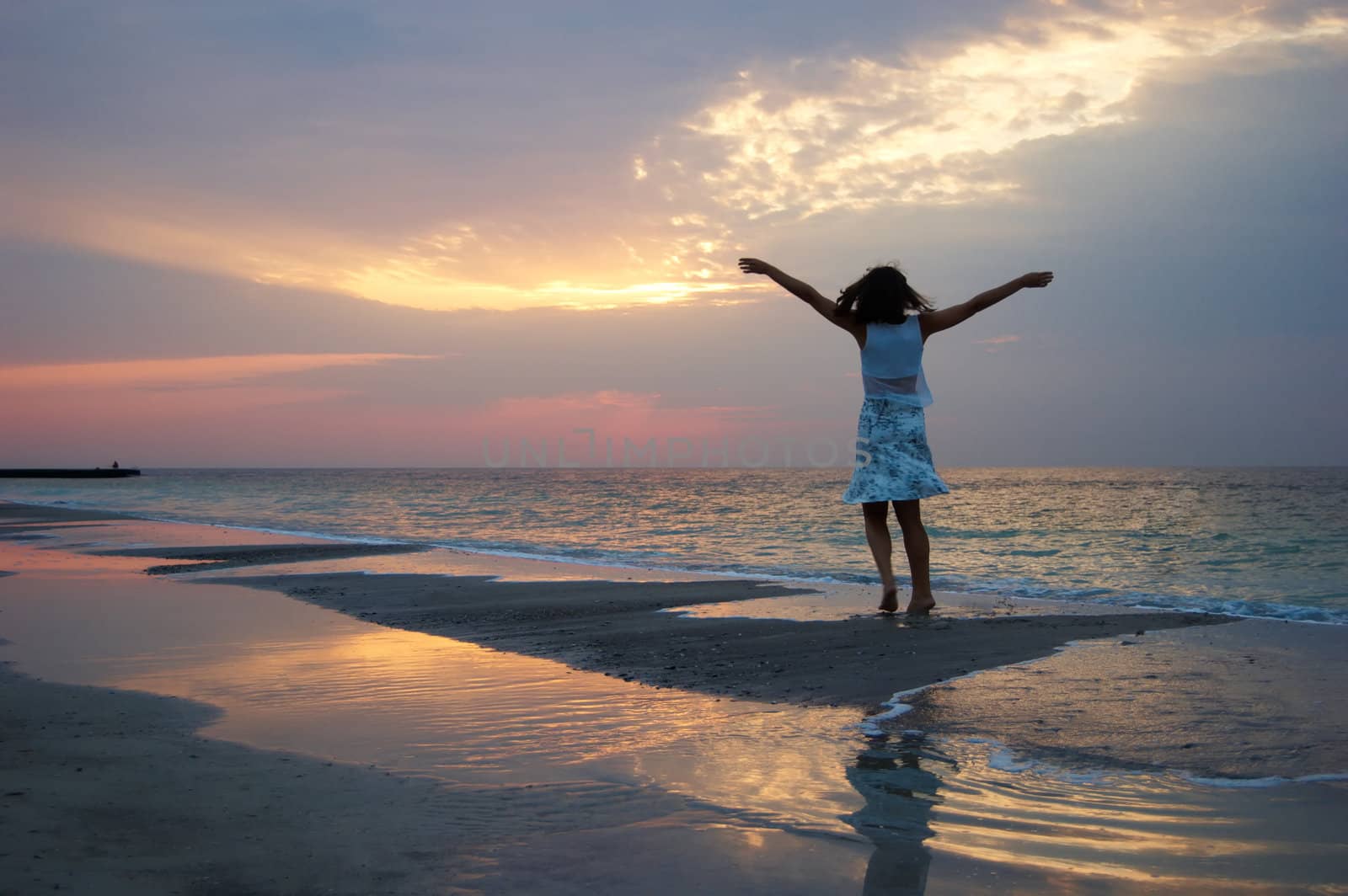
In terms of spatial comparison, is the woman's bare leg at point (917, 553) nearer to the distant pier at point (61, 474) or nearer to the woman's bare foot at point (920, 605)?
the woman's bare foot at point (920, 605)

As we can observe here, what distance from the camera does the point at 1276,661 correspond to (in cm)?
530

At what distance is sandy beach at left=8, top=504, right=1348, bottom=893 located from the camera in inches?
97.6

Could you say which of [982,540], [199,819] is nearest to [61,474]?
[982,540]

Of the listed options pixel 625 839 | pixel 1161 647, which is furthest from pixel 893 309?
pixel 625 839

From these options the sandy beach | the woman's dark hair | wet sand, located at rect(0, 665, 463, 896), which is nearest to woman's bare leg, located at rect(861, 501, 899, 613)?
the sandy beach

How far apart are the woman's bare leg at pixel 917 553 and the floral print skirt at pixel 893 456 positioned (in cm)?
13

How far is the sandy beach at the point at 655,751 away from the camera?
2.48 metres

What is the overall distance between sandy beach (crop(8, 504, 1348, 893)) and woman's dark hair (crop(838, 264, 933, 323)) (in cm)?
203

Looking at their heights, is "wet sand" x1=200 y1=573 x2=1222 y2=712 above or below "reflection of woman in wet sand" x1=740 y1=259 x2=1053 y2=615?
below

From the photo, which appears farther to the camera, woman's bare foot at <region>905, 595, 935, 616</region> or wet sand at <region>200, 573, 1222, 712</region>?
woman's bare foot at <region>905, 595, 935, 616</region>

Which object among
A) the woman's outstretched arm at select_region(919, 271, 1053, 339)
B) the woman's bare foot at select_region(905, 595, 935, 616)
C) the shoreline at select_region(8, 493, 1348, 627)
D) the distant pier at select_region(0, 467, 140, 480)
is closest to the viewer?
the woman's outstretched arm at select_region(919, 271, 1053, 339)

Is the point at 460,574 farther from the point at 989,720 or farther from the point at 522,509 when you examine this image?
the point at 522,509

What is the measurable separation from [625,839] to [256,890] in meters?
0.89

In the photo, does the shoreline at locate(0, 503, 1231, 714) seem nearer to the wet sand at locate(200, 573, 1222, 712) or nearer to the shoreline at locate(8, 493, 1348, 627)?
the wet sand at locate(200, 573, 1222, 712)
